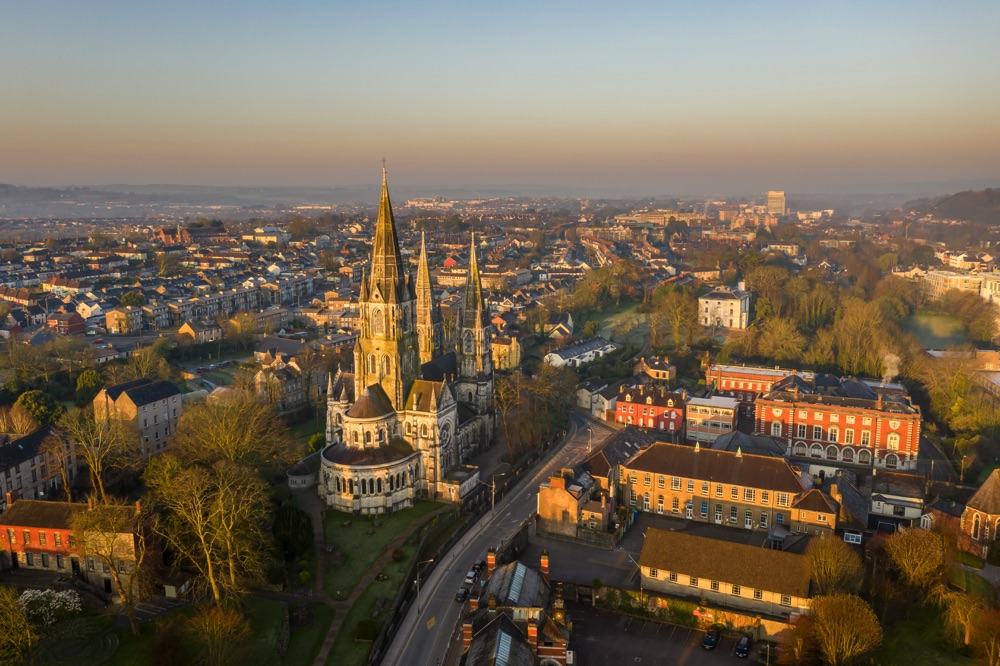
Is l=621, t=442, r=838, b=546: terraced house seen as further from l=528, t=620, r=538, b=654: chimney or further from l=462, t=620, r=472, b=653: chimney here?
l=462, t=620, r=472, b=653: chimney

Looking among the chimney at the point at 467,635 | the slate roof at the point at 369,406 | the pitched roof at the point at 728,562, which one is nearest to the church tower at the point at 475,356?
the slate roof at the point at 369,406

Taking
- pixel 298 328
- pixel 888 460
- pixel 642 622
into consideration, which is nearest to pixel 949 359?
pixel 888 460

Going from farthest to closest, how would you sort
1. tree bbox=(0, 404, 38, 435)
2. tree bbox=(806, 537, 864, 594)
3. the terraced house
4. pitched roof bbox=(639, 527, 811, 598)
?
tree bbox=(0, 404, 38, 435), the terraced house, pitched roof bbox=(639, 527, 811, 598), tree bbox=(806, 537, 864, 594)

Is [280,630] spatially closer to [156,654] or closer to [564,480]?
[156,654]

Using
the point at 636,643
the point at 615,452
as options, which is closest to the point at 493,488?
the point at 615,452

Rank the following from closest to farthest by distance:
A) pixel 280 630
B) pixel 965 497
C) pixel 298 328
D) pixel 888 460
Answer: pixel 280 630 → pixel 965 497 → pixel 888 460 → pixel 298 328

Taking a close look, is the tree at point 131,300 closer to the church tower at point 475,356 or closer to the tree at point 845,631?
the church tower at point 475,356

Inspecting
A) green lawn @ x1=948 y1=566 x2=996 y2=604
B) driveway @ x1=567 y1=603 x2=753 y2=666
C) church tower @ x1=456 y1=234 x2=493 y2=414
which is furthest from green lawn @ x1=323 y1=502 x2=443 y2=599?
green lawn @ x1=948 y1=566 x2=996 y2=604
